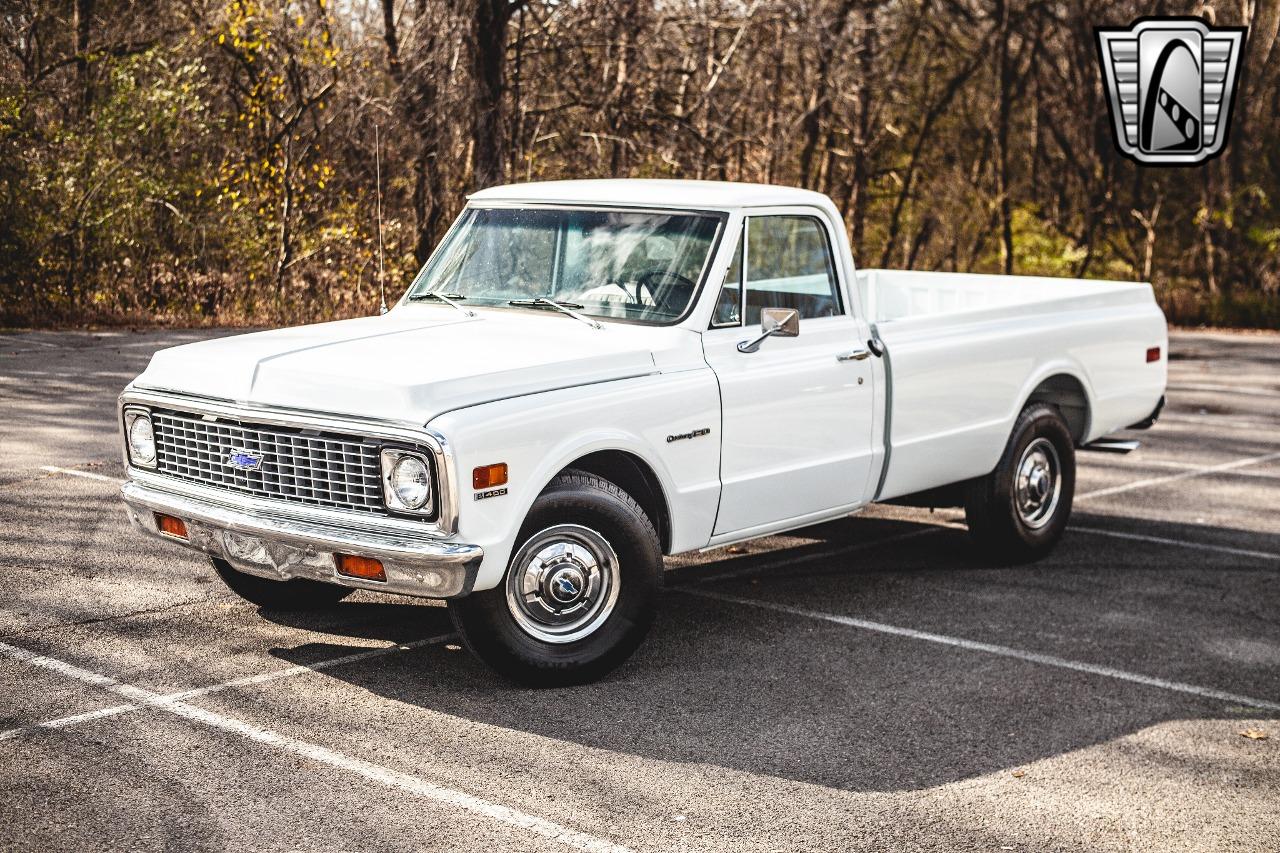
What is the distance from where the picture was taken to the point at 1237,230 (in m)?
26.6

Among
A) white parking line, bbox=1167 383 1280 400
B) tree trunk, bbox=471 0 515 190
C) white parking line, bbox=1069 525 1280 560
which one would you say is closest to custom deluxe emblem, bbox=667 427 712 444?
white parking line, bbox=1069 525 1280 560

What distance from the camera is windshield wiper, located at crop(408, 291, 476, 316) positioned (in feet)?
23.2

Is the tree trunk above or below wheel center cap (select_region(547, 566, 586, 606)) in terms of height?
above

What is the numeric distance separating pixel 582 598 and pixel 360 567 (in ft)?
3.10

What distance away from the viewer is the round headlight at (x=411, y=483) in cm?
557

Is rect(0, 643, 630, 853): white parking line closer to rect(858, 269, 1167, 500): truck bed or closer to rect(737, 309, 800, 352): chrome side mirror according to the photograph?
rect(737, 309, 800, 352): chrome side mirror

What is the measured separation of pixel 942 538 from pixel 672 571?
6.58ft

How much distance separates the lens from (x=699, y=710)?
5.86 metres

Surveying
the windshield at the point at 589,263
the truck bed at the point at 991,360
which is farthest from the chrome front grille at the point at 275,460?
the truck bed at the point at 991,360

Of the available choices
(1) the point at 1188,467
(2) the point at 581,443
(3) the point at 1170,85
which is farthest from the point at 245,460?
(3) the point at 1170,85

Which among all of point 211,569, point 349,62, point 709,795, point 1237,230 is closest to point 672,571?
point 211,569

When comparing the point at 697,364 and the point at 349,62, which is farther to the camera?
the point at 349,62

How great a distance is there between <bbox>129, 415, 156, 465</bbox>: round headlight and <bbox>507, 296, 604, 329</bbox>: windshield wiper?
1684 millimetres

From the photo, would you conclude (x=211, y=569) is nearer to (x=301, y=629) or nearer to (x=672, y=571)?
(x=301, y=629)
